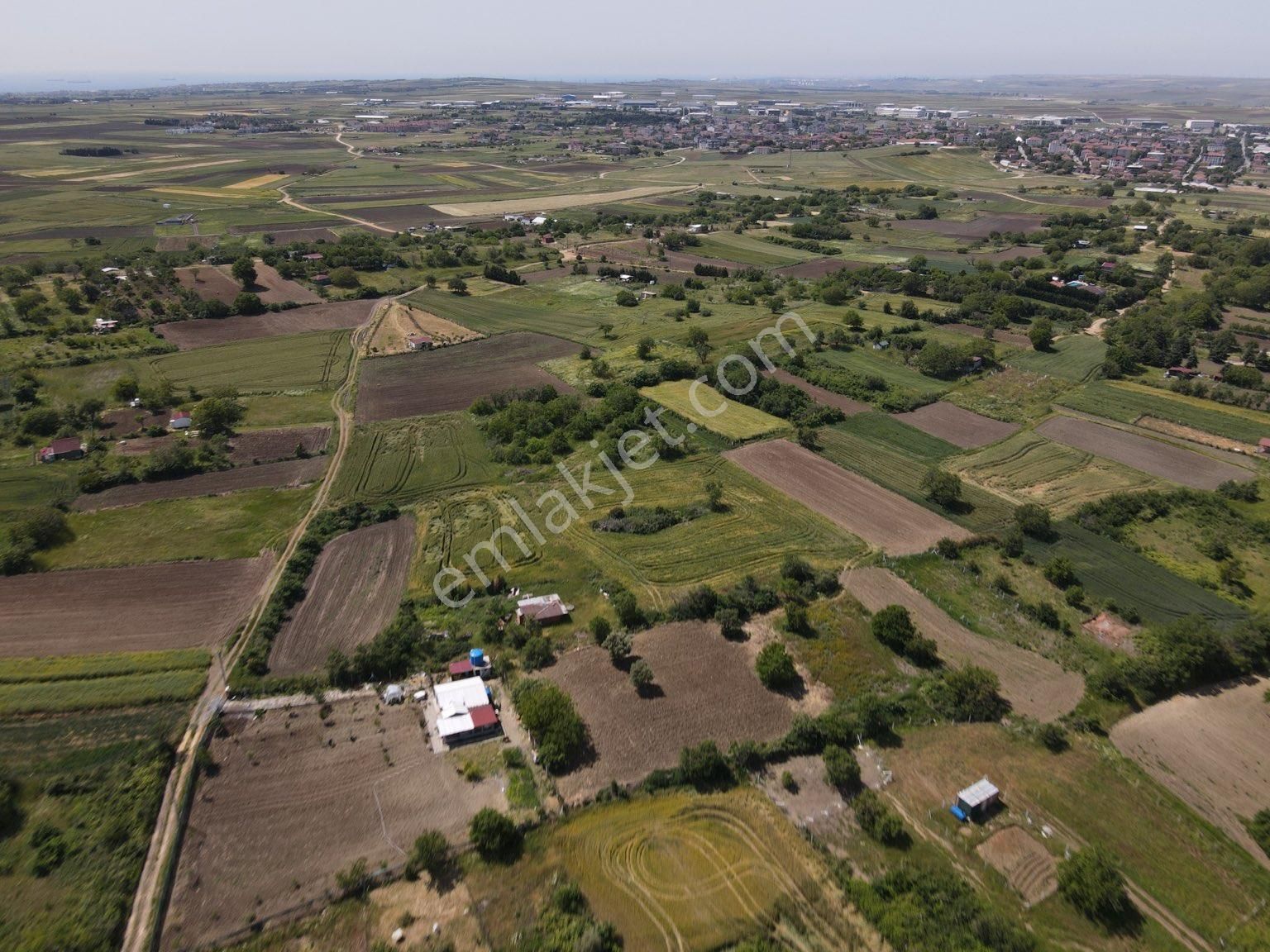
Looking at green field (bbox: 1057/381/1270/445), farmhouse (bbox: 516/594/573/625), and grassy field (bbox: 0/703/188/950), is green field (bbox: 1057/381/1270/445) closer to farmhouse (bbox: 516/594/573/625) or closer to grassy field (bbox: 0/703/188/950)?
farmhouse (bbox: 516/594/573/625)

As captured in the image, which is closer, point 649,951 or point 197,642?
point 649,951

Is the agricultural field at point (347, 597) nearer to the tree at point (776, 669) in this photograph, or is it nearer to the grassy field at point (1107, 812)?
the tree at point (776, 669)

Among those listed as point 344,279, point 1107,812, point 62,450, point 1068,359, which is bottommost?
point 1107,812

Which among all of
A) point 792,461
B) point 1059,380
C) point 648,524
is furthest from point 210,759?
point 1059,380

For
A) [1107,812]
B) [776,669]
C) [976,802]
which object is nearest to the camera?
[976,802]

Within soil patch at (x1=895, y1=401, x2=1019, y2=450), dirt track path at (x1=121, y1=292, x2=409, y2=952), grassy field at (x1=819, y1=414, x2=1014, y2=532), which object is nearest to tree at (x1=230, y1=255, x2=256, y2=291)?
dirt track path at (x1=121, y1=292, x2=409, y2=952)

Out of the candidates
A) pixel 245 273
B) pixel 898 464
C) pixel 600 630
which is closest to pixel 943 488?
pixel 898 464

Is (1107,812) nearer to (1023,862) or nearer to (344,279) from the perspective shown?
(1023,862)

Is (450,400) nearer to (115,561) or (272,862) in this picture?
(115,561)

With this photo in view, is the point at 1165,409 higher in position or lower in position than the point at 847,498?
lower
